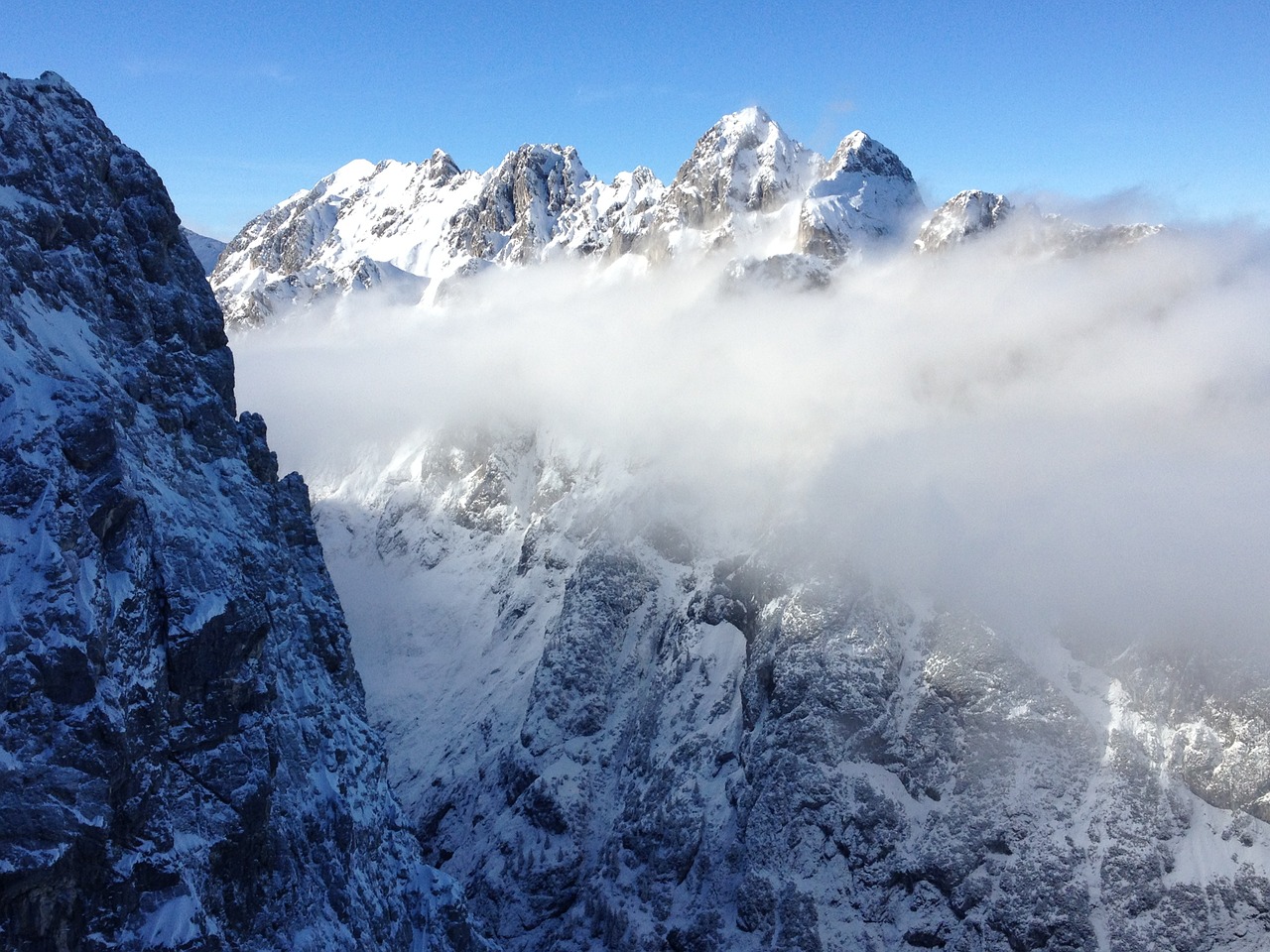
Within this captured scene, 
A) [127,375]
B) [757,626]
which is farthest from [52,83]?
[757,626]

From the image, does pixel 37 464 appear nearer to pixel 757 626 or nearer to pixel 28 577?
pixel 28 577

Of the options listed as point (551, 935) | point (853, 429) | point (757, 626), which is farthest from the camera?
point (853, 429)

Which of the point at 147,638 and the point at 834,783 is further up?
the point at 147,638

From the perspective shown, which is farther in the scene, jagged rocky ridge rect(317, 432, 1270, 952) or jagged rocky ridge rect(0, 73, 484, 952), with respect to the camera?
jagged rocky ridge rect(317, 432, 1270, 952)

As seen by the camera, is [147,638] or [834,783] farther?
[834,783]
